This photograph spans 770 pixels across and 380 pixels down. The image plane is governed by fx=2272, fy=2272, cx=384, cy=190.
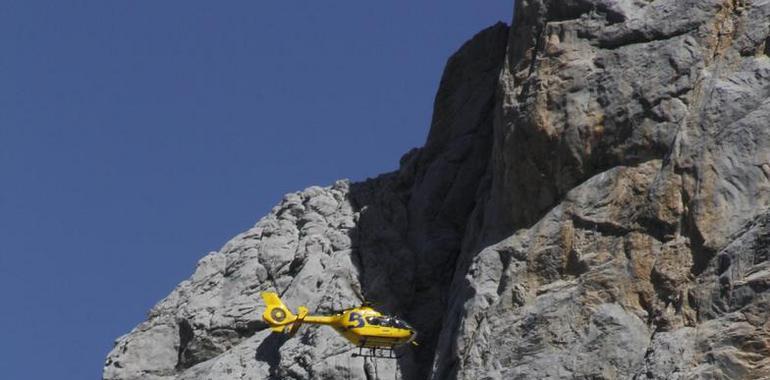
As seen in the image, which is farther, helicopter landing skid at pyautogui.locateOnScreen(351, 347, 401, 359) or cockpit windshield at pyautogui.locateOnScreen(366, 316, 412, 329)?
helicopter landing skid at pyautogui.locateOnScreen(351, 347, 401, 359)

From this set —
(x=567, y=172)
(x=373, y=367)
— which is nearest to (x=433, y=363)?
(x=373, y=367)

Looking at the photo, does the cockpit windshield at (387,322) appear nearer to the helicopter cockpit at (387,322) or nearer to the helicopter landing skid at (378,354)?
the helicopter cockpit at (387,322)

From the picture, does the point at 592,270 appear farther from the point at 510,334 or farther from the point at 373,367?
the point at 373,367

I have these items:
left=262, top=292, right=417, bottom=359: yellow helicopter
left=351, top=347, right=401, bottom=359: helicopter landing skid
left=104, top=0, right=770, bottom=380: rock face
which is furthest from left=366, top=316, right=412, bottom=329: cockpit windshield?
left=104, top=0, right=770, bottom=380: rock face

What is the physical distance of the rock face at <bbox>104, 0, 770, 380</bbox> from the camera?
6331 centimetres

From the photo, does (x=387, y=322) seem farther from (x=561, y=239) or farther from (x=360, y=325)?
(x=561, y=239)

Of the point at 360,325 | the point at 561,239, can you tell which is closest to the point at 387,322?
the point at 360,325

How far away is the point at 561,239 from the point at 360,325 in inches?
285

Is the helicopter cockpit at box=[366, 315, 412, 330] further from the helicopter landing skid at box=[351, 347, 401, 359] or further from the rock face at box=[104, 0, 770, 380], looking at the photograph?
the rock face at box=[104, 0, 770, 380]

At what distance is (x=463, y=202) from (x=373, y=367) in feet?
25.6

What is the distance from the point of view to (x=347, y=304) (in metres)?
73.6

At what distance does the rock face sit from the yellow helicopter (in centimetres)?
82

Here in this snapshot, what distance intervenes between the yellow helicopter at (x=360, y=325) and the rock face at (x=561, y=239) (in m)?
0.82

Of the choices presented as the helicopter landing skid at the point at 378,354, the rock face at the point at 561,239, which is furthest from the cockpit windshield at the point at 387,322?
the rock face at the point at 561,239
